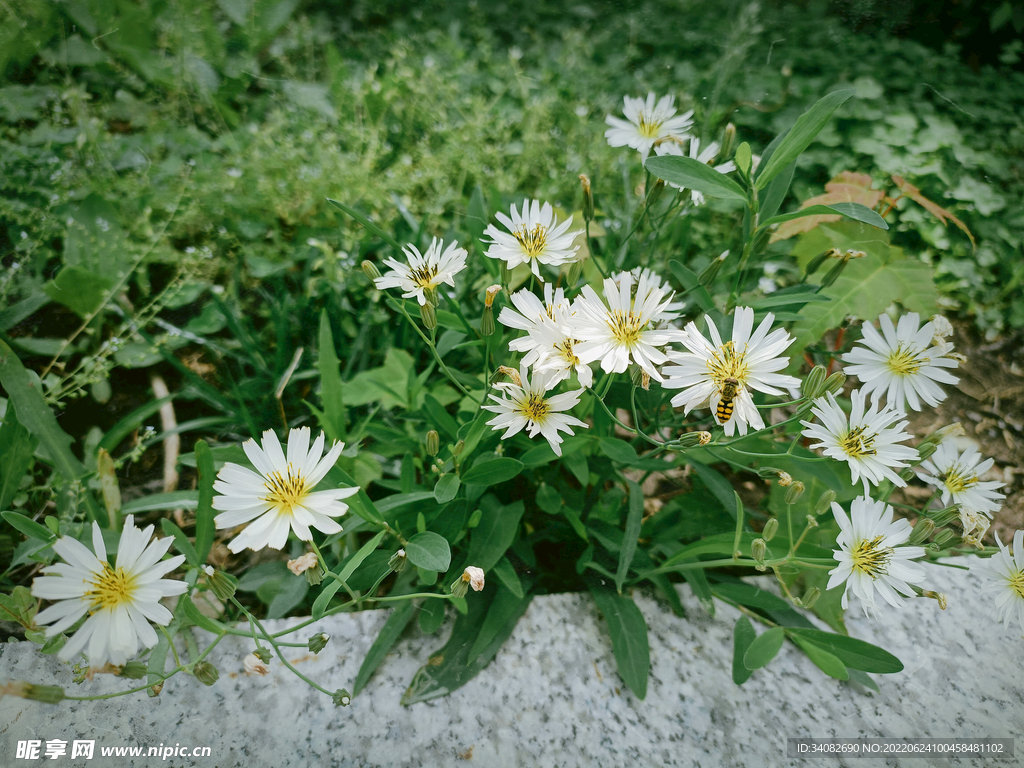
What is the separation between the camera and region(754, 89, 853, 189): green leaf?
77 centimetres

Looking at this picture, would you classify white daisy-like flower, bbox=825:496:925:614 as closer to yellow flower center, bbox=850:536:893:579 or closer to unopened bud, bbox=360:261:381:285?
yellow flower center, bbox=850:536:893:579

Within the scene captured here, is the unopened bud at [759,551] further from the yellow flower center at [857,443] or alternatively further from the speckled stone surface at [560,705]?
the speckled stone surface at [560,705]

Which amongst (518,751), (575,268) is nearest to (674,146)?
(575,268)

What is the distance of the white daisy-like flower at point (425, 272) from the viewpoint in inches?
31.7

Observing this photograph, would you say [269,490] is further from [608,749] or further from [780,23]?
[780,23]

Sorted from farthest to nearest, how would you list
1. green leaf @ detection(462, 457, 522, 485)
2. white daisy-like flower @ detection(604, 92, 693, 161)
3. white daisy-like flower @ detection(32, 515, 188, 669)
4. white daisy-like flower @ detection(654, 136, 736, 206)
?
white daisy-like flower @ detection(604, 92, 693, 161)
white daisy-like flower @ detection(654, 136, 736, 206)
green leaf @ detection(462, 457, 522, 485)
white daisy-like flower @ detection(32, 515, 188, 669)

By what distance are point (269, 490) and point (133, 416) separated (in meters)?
0.64

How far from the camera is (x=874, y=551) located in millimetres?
740

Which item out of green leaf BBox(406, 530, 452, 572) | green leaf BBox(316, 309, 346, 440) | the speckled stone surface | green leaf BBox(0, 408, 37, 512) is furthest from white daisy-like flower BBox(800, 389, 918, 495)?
green leaf BBox(0, 408, 37, 512)

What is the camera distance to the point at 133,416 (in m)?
1.14

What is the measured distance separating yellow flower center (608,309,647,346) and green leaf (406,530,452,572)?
35 centimetres

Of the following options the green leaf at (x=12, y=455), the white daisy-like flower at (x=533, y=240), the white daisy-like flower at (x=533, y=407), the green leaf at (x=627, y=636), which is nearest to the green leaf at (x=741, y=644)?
the green leaf at (x=627, y=636)

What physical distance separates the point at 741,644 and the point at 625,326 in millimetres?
555

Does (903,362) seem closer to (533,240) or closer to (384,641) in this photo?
(533,240)
